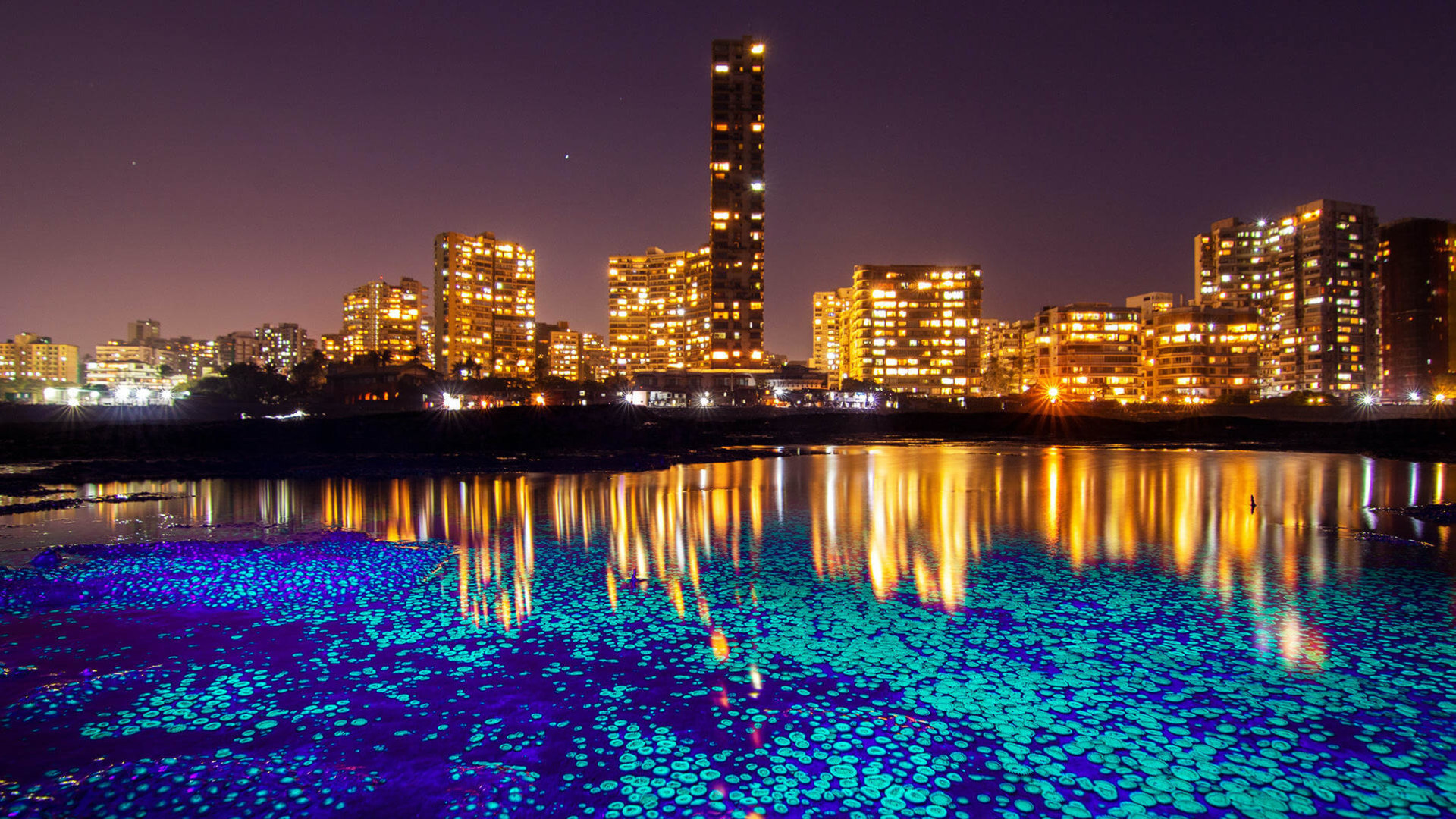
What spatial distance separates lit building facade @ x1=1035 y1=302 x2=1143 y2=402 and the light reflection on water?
513ft

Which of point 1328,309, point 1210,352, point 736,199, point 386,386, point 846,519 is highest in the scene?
point 736,199

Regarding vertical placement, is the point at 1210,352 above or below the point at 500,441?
above

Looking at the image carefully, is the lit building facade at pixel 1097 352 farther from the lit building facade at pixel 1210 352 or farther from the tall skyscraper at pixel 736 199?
the tall skyscraper at pixel 736 199

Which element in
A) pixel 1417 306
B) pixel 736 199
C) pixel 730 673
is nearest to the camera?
pixel 730 673

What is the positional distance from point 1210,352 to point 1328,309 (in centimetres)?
4585

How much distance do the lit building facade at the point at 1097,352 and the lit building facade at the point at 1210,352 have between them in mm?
7199

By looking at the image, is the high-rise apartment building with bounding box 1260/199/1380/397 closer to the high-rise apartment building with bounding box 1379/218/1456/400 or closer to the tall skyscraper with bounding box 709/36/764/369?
the high-rise apartment building with bounding box 1379/218/1456/400

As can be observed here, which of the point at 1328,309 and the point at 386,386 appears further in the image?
the point at 1328,309

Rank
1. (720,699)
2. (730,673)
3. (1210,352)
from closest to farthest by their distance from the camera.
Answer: (720,699) → (730,673) → (1210,352)

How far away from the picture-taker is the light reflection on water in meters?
12.6

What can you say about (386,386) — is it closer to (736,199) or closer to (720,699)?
(736,199)

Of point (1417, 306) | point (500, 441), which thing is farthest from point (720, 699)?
point (1417, 306)

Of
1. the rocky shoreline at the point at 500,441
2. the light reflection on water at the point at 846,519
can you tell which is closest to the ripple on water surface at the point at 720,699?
the light reflection on water at the point at 846,519

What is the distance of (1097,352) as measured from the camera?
17738 centimetres
